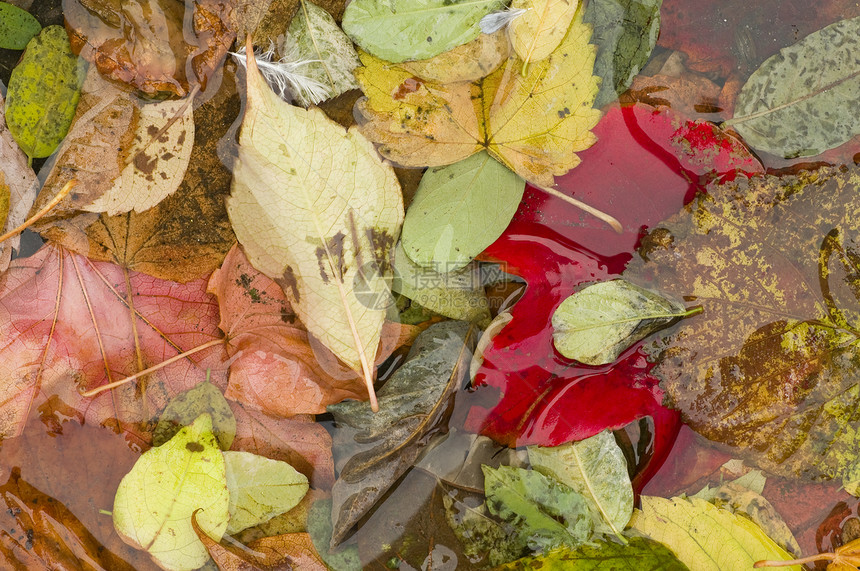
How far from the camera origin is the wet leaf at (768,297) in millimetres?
1645

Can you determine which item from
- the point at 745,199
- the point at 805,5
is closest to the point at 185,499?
the point at 745,199

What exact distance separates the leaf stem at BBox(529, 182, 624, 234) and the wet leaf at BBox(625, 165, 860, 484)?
0.10 meters

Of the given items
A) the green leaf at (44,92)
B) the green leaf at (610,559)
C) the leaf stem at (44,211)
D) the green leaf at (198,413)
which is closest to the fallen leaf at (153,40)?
the green leaf at (44,92)

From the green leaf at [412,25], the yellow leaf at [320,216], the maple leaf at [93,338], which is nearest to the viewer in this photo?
the yellow leaf at [320,216]

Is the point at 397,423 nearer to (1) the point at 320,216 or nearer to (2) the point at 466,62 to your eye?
(1) the point at 320,216

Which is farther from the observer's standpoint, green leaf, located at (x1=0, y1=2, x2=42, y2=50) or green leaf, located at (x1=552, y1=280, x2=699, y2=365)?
green leaf, located at (x1=0, y1=2, x2=42, y2=50)

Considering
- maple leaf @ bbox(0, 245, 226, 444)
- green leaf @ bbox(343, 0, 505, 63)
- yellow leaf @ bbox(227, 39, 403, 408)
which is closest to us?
yellow leaf @ bbox(227, 39, 403, 408)

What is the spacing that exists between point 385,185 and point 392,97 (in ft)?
0.86

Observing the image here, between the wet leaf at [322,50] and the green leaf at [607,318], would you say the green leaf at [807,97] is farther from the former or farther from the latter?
the wet leaf at [322,50]

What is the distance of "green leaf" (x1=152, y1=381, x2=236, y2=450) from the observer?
5.91 feet

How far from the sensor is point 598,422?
68.0 inches

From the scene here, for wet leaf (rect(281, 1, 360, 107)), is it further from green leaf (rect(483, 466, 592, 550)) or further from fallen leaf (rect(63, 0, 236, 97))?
green leaf (rect(483, 466, 592, 550))

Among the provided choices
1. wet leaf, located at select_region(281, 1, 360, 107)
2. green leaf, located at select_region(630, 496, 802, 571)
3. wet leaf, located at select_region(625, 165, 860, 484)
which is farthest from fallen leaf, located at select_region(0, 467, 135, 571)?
wet leaf, located at select_region(625, 165, 860, 484)

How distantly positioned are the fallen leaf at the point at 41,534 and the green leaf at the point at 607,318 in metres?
1.57
